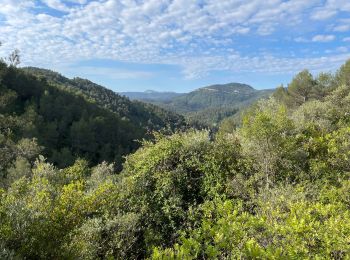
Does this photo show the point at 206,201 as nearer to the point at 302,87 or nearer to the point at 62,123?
the point at 302,87

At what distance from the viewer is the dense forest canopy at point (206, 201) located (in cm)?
672

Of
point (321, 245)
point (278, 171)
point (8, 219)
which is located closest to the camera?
point (8, 219)

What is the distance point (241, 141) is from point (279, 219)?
290 inches

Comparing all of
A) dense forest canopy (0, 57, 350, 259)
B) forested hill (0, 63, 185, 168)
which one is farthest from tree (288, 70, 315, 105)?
dense forest canopy (0, 57, 350, 259)

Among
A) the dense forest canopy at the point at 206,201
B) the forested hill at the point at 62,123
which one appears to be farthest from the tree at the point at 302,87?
the dense forest canopy at the point at 206,201

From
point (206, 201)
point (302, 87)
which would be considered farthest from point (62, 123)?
point (206, 201)

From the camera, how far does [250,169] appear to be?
14328 millimetres

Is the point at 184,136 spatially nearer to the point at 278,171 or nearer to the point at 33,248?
the point at 278,171

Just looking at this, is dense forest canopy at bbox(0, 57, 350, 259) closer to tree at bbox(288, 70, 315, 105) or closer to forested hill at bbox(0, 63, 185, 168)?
tree at bbox(288, 70, 315, 105)

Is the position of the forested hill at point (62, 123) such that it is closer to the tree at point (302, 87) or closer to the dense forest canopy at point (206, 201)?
the tree at point (302, 87)

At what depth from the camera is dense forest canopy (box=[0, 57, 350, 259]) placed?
22.0ft

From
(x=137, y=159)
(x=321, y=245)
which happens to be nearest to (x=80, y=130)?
(x=137, y=159)

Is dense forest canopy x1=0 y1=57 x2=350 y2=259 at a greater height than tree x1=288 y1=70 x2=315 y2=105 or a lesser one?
lesser

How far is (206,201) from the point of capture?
1200 cm
